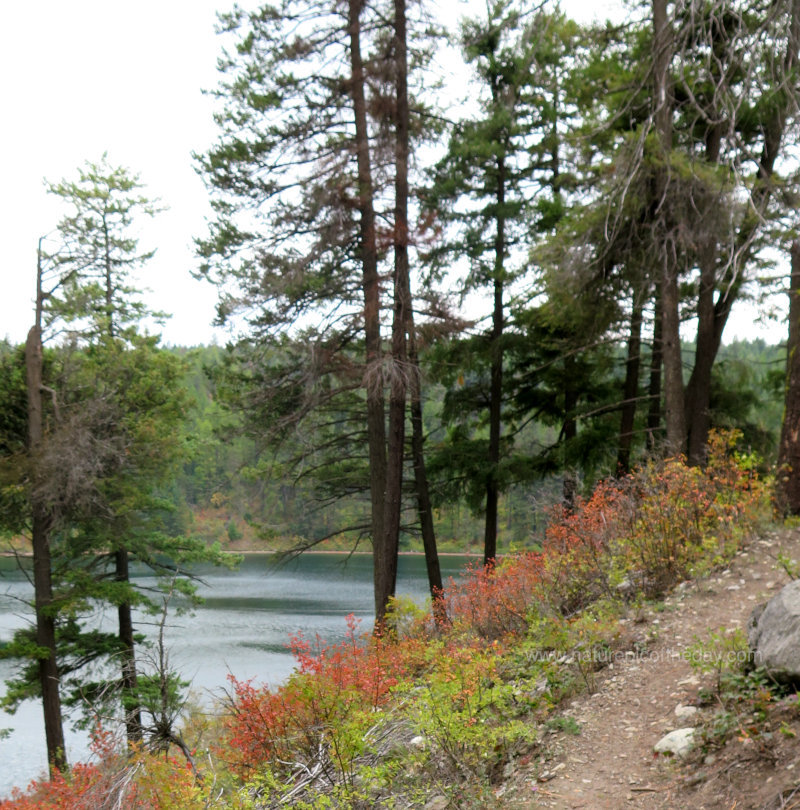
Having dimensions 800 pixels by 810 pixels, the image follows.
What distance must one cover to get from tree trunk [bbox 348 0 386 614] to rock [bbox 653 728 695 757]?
7937 mm

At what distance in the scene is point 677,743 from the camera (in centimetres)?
339

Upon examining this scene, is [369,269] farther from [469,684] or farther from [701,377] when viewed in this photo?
[469,684]

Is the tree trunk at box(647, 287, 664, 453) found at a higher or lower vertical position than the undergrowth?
higher

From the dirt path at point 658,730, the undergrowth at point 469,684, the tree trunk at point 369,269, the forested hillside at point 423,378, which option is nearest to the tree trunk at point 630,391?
the forested hillside at point 423,378

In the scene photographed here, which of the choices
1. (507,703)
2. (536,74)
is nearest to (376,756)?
(507,703)

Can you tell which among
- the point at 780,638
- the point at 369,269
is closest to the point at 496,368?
the point at 369,269

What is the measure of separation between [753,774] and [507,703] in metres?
1.75

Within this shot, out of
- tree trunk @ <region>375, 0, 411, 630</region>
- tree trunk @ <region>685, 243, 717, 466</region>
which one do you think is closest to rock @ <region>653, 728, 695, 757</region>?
tree trunk @ <region>375, 0, 411, 630</region>

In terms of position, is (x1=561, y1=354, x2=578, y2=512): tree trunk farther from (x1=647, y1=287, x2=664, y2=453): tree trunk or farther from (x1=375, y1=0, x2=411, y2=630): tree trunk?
(x1=375, y1=0, x2=411, y2=630): tree trunk

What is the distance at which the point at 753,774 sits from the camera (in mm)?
2902

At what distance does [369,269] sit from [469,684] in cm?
841

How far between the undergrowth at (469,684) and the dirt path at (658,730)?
0.18 meters

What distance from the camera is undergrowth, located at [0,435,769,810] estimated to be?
12.6 feet

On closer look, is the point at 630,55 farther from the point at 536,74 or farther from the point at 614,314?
the point at 536,74
